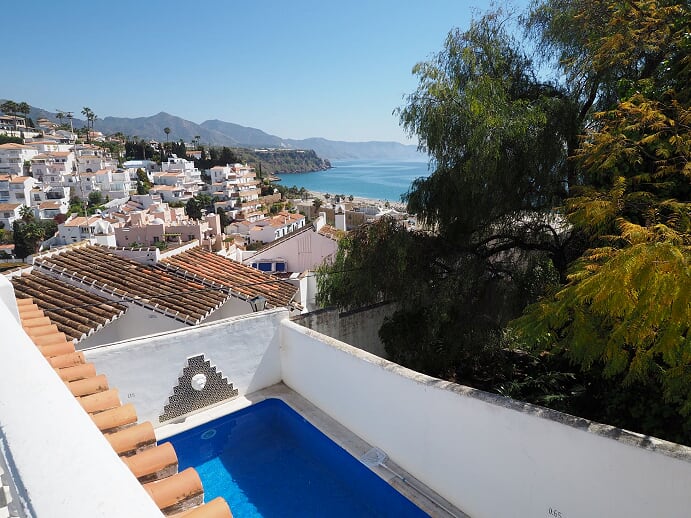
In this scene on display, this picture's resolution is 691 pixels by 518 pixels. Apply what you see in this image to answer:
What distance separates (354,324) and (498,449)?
179 inches

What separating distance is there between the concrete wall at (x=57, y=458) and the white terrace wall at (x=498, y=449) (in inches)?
144

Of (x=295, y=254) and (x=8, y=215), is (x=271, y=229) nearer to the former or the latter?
(x=295, y=254)

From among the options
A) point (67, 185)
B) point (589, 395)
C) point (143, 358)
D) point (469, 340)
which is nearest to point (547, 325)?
point (589, 395)

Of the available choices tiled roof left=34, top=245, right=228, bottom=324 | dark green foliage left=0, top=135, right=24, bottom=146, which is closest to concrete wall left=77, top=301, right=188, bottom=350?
tiled roof left=34, top=245, right=228, bottom=324

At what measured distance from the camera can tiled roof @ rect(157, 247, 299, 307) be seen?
9.73m

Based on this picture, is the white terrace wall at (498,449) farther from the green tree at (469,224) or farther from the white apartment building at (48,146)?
the white apartment building at (48,146)

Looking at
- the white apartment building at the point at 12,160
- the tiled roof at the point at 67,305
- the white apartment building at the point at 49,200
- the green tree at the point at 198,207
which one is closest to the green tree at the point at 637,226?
the tiled roof at the point at 67,305

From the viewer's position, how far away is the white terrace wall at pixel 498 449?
3.38 m

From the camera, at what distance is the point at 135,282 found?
8750mm

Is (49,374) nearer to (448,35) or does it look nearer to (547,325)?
(547,325)

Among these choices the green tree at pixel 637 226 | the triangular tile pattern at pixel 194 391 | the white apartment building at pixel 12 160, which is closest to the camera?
the green tree at pixel 637 226

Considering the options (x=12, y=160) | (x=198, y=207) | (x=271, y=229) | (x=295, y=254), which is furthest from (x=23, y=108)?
(x=295, y=254)

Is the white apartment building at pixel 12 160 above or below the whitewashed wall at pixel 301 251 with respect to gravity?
above

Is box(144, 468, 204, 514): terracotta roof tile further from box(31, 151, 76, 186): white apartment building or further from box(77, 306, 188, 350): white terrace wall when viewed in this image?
box(31, 151, 76, 186): white apartment building
